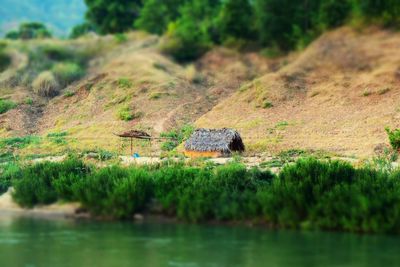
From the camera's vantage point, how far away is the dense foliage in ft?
107

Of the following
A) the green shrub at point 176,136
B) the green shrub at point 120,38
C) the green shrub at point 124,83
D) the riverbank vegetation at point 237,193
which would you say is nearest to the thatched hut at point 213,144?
the green shrub at point 176,136

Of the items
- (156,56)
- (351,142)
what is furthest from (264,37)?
(351,142)

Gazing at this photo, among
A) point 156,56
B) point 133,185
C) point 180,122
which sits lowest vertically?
point 133,185

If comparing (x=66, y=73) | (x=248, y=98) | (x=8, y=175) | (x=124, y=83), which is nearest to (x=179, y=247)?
(x=8, y=175)

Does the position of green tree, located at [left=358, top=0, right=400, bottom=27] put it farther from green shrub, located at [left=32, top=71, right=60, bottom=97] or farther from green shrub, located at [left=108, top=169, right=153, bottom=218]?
green shrub, located at [left=108, top=169, right=153, bottom=218]

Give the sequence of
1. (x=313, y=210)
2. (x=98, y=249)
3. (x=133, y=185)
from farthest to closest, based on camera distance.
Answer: (x=133, y=185)
(x=313, y=210)
(x=98, y=249)

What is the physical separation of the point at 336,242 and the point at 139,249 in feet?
10.5

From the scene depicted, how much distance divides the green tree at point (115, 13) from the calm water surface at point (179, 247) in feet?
92.0

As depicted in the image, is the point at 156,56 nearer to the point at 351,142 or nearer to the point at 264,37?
the point at 264,37

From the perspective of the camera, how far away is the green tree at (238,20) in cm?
3559

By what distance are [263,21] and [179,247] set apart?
68.5 feet

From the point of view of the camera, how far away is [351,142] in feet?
77.5

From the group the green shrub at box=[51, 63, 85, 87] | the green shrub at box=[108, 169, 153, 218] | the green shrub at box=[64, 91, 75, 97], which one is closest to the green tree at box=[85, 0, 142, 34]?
the green shrub at box=[51, 63, 85, 87]

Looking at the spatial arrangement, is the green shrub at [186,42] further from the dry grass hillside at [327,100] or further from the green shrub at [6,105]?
the green shrub at [6,105]
